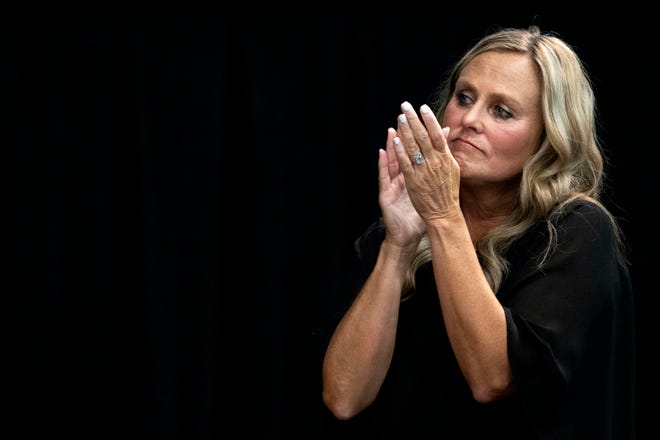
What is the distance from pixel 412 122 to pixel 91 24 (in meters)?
1.26

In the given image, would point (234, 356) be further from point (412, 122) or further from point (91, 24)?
point (412, 122)

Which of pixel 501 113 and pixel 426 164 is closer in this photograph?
pixel 426 164

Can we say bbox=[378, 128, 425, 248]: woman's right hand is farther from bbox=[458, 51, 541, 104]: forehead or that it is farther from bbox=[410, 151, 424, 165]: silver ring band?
bbox=[458, 51, 541, 104]: forehead

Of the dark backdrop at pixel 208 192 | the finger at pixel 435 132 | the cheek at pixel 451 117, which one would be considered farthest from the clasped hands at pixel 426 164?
the dark backdrop at pixel 208 192

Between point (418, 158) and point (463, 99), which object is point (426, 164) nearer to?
point (418, 158)

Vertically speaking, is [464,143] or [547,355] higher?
[464,143]

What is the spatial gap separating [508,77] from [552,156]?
0.17m

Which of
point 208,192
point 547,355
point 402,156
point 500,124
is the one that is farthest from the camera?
point 208,192

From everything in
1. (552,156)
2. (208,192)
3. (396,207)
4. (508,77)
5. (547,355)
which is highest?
(508,77)

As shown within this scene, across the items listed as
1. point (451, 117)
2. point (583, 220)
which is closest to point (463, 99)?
point (451, 117)

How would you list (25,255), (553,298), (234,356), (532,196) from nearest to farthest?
(553,298) < (532,196) < (25,255) < (234,356)

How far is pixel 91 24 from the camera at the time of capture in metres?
2.70

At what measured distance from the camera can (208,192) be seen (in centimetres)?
278

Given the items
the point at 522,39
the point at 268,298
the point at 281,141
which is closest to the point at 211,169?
the point at 281,141
